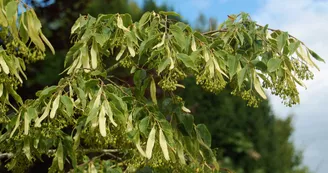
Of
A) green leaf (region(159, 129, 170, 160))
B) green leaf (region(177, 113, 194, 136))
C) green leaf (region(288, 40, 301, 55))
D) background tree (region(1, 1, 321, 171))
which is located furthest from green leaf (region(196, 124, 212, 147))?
green leaf (region(288, 40, 301, 55))

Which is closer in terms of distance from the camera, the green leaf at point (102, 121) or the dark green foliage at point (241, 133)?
the green leaf at point (102, 121)

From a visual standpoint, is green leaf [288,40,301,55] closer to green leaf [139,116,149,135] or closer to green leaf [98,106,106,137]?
green leaf [139,116,149,135]

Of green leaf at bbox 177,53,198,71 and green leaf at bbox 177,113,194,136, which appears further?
green leaf at bbox 177,113,194,136

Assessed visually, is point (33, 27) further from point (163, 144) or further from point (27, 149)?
point (163, 144)

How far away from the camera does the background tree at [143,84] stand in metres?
2.28

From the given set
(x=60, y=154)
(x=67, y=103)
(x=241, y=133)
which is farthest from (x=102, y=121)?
(x=241, y=133)

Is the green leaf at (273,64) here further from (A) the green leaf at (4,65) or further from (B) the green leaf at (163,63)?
(A) the green leaf at (4,65)

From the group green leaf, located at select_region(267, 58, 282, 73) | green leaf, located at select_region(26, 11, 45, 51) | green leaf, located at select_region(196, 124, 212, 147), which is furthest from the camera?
green leaf, located at select_region(196, 124, 212, 147)

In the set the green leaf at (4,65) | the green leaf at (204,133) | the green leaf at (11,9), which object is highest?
the green leaf at (11,9)

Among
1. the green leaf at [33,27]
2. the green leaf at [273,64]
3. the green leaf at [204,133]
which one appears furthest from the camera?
the green leaf at [204,133]

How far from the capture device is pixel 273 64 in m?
2.42

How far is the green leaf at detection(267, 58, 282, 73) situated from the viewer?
240 cm

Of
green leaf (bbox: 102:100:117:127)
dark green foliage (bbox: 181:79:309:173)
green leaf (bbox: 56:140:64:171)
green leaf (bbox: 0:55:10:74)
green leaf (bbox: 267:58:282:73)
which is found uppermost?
green leaf (bbox: 0:55:10:74)

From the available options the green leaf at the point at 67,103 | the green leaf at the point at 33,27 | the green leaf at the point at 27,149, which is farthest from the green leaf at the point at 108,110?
the green leaf at the point at 27,149
